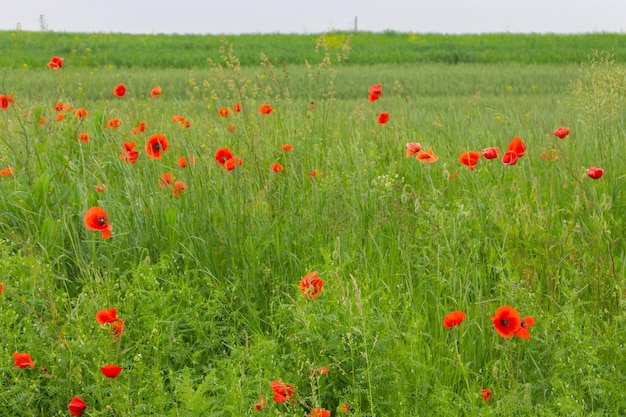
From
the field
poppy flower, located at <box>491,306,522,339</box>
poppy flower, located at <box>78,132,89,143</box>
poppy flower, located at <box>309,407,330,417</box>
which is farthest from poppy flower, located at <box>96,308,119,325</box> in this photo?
poppy flower, located at <box>78,132,89,143</box>

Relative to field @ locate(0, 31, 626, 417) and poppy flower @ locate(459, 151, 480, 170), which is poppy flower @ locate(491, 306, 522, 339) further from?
poppy flower @ locate(459, 151, 480, 170)

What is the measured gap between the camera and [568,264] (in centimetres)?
281

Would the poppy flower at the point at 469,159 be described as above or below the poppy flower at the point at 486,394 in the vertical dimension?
above

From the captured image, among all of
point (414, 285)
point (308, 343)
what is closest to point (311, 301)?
point (308, 343)

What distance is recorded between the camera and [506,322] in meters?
2.17

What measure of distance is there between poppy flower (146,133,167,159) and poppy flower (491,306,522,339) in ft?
5.63

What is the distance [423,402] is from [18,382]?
1.27 m

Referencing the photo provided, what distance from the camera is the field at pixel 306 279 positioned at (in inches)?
92.0

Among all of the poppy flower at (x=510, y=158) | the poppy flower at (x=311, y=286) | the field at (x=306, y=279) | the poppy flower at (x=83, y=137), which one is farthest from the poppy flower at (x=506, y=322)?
the poppy flower at (x=83, y=137)

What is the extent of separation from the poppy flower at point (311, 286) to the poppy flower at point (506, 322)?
1.78 ft

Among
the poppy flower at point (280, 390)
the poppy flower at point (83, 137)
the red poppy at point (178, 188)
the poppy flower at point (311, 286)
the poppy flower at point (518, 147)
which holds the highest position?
the poppy flower at point (518, 147)

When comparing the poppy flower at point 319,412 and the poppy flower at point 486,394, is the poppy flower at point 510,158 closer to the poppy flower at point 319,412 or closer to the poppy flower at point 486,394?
the poppy flower at point 486,394

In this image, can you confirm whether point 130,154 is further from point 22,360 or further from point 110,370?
point 110,370

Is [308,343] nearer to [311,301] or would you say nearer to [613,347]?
[311,301]
